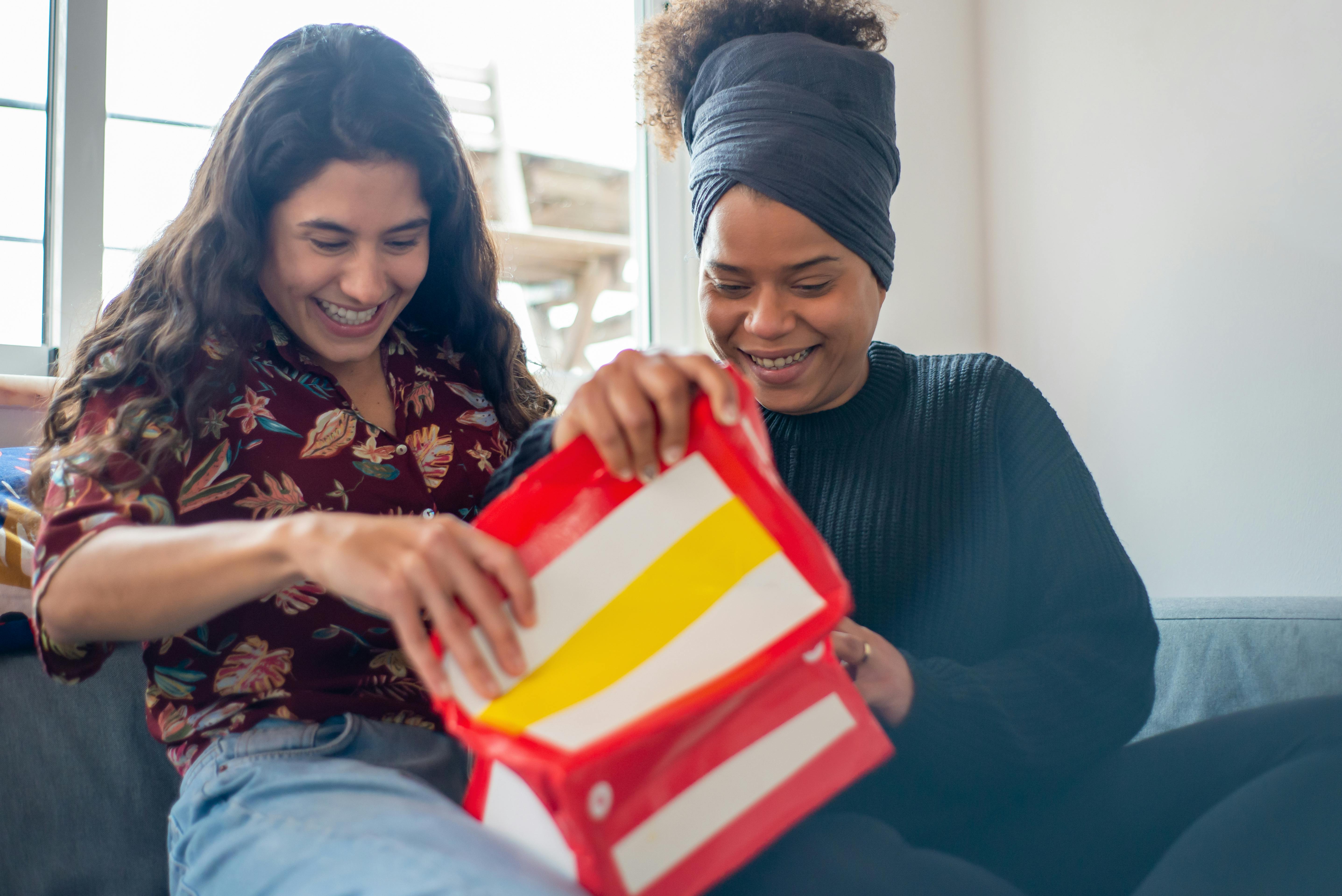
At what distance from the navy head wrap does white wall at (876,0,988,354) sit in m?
0.90

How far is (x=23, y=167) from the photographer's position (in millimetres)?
1445

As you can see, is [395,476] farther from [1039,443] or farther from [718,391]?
[1039,443]

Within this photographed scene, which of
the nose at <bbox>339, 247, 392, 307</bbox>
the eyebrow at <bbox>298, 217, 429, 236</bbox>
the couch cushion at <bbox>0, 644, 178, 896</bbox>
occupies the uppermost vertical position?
the eyebrow at <bbox>298, 217, 429, 236</bbox>

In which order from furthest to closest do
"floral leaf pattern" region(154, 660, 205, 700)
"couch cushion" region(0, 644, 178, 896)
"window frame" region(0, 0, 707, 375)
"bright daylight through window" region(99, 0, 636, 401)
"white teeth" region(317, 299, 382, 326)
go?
"bright daylight through window" region(99, 0, 636, 401)
"window frame" region(0, 0, 707, 375)
"couch cushion" region(0, 644, 178, 896)
"white teeth" region(317, 299, 382, 326)
"floral leaf pattern" region(154, 660, 205, 700)

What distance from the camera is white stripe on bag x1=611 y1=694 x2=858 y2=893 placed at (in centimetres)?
46

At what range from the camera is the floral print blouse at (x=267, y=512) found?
73cm

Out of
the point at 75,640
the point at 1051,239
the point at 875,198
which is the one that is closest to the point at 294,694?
the point at 75,640

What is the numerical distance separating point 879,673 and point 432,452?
44 centimetres

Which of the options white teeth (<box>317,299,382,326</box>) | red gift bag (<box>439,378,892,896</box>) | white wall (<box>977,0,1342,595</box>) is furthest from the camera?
white wall (<box>977,0,1342,595</box>)

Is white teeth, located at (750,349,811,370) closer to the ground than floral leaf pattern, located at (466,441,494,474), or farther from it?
farther from it

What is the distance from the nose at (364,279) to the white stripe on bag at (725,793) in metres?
0.53

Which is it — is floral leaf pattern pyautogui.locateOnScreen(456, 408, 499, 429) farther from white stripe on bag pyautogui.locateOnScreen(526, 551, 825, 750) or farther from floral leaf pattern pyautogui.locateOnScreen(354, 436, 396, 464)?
white stripe on bag pyautogui.locateOnScreen(526, 551, 825, 750)

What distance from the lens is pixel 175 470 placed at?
756 millimetres

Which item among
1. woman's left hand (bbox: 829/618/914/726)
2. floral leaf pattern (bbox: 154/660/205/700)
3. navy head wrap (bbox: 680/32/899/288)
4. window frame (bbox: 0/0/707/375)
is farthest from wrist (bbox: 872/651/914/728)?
window frame (bbox: 0/0/707/375)
